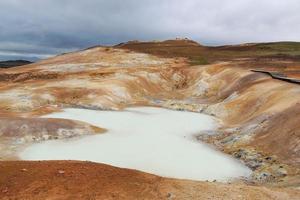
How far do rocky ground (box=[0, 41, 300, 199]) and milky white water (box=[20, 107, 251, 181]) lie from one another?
6.42 ft

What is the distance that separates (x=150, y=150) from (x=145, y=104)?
109ft

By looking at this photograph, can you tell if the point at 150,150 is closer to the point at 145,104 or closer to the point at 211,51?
the point at 145,104

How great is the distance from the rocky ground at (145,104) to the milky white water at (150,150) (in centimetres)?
196

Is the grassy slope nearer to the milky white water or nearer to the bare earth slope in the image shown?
the milky white water

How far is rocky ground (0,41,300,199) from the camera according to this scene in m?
21.9

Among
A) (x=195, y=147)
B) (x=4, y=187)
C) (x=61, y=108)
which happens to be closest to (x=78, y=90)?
(x=61, y=108)

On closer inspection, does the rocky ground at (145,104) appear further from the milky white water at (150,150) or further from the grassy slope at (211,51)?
the grassy slope at (211,51)

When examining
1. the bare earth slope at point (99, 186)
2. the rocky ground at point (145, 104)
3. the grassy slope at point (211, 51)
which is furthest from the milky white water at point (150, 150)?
the grassy slope at point (211, 51)

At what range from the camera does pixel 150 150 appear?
42094 millimetres

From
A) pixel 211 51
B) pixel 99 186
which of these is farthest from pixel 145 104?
pixel 211 51

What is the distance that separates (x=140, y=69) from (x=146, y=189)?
81.3 m

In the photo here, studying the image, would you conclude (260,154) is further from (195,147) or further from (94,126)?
(94,126)

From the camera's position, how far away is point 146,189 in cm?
2167

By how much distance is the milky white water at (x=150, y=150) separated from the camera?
36.7m
